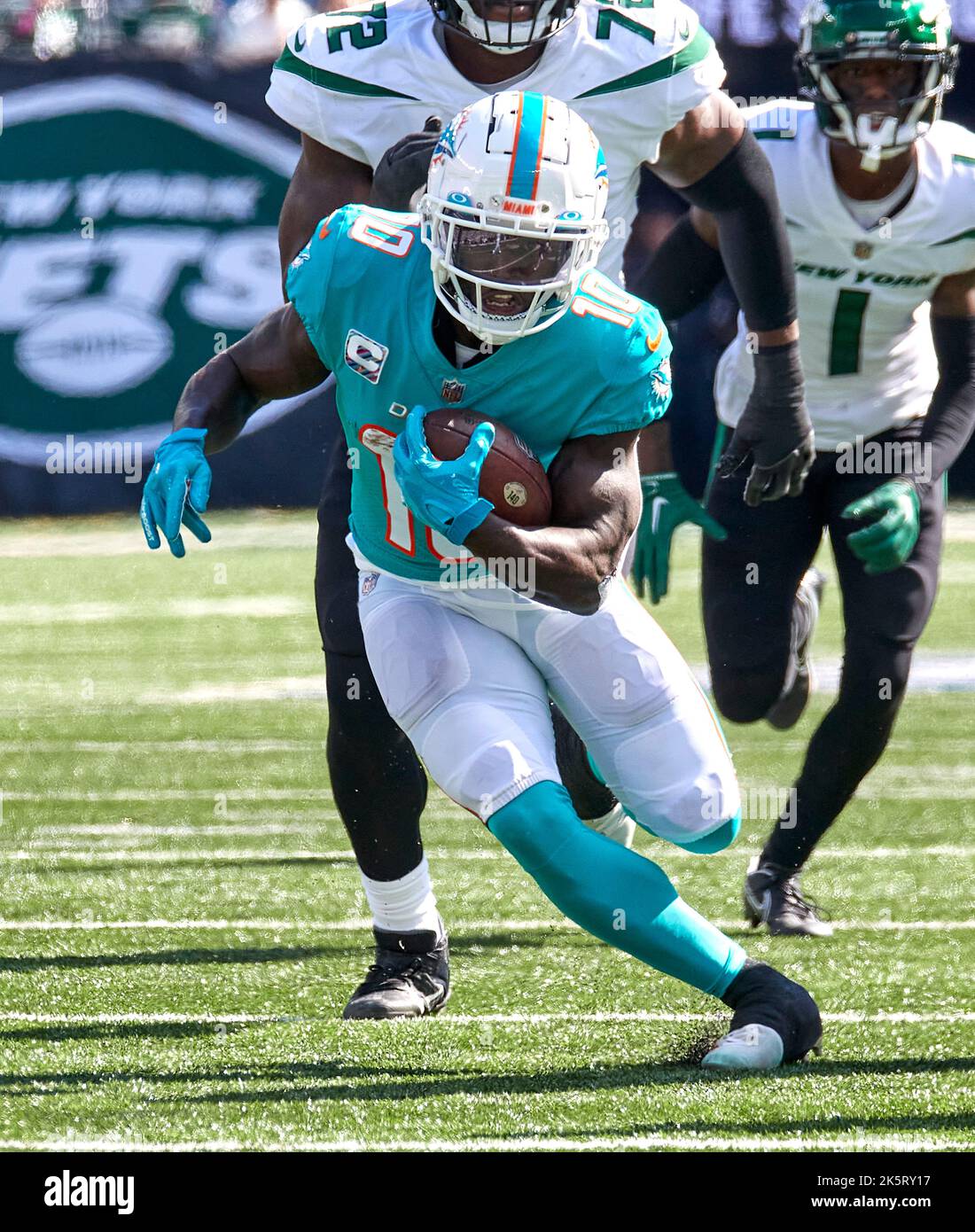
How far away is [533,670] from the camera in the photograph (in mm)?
3117

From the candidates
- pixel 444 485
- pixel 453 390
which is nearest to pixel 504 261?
pixel 453 390

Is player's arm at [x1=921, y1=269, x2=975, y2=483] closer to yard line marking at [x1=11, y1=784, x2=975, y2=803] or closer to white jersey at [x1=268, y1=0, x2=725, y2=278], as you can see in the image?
white jersey at [x1=268, y1=0, x2=725, y2=278]

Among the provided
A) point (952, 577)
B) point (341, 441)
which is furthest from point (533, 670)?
point (952, 577)

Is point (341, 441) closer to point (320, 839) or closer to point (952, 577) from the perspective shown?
point (320, 839)

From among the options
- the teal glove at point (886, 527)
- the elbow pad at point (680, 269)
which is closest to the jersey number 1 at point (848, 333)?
the elbow pad at point (680, 269)

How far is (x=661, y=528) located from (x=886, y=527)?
1.88 ft

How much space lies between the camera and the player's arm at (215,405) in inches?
123

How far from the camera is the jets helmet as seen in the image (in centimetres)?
349

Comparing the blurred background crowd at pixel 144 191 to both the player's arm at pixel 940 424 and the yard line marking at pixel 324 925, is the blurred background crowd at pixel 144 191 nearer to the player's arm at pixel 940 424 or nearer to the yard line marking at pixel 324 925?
the player's arm at pixel 940 424

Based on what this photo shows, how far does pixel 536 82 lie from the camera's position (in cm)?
363

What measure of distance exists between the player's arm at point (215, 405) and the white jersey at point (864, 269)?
4.48ft

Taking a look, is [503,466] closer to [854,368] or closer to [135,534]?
[854,368]

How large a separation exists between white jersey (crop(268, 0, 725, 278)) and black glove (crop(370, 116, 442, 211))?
0.67 feet

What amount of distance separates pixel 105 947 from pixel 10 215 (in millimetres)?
8110
